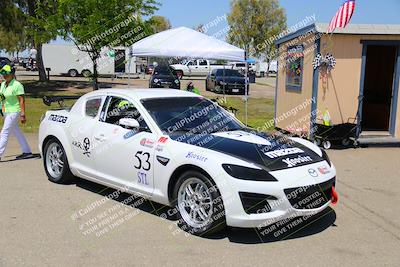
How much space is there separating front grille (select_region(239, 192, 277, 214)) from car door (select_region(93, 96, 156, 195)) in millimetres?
1283

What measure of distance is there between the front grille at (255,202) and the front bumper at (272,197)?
0.01m

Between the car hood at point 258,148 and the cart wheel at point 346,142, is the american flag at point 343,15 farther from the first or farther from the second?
the car hood at point 258,148

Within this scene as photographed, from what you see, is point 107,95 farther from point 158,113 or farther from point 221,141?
point 221,141

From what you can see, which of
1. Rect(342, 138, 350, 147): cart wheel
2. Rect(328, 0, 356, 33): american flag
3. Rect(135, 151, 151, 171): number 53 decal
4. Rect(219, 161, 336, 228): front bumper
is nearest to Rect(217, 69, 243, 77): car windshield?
Rect(342, 138, 350, 147): cart wheel

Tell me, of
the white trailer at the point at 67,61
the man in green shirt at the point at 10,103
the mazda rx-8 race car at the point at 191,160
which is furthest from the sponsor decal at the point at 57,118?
the white trailer at the point at 67,61

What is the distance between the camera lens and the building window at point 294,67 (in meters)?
11.8

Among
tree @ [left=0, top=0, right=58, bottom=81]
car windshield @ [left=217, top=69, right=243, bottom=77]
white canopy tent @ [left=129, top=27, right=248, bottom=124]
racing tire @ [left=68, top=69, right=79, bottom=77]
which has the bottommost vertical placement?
racing tire @ [left=68, top=69, right=79, bottom=77]

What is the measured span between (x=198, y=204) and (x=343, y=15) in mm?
6500

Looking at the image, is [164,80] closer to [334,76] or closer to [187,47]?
[187,47]

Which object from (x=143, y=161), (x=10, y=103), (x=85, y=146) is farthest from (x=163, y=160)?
(x=10, y=103)

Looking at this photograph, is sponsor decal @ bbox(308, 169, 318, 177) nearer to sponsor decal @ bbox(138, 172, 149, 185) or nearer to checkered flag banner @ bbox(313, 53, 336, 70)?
sponsor decal @ bbox(138, 172, 149, 185)

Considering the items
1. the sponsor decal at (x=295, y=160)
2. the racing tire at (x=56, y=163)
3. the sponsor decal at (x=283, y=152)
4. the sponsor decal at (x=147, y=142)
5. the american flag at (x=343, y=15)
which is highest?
the american flag at (x=343, y=15)

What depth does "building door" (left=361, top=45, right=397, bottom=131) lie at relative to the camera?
13.1 metres

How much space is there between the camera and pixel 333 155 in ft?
32.6
